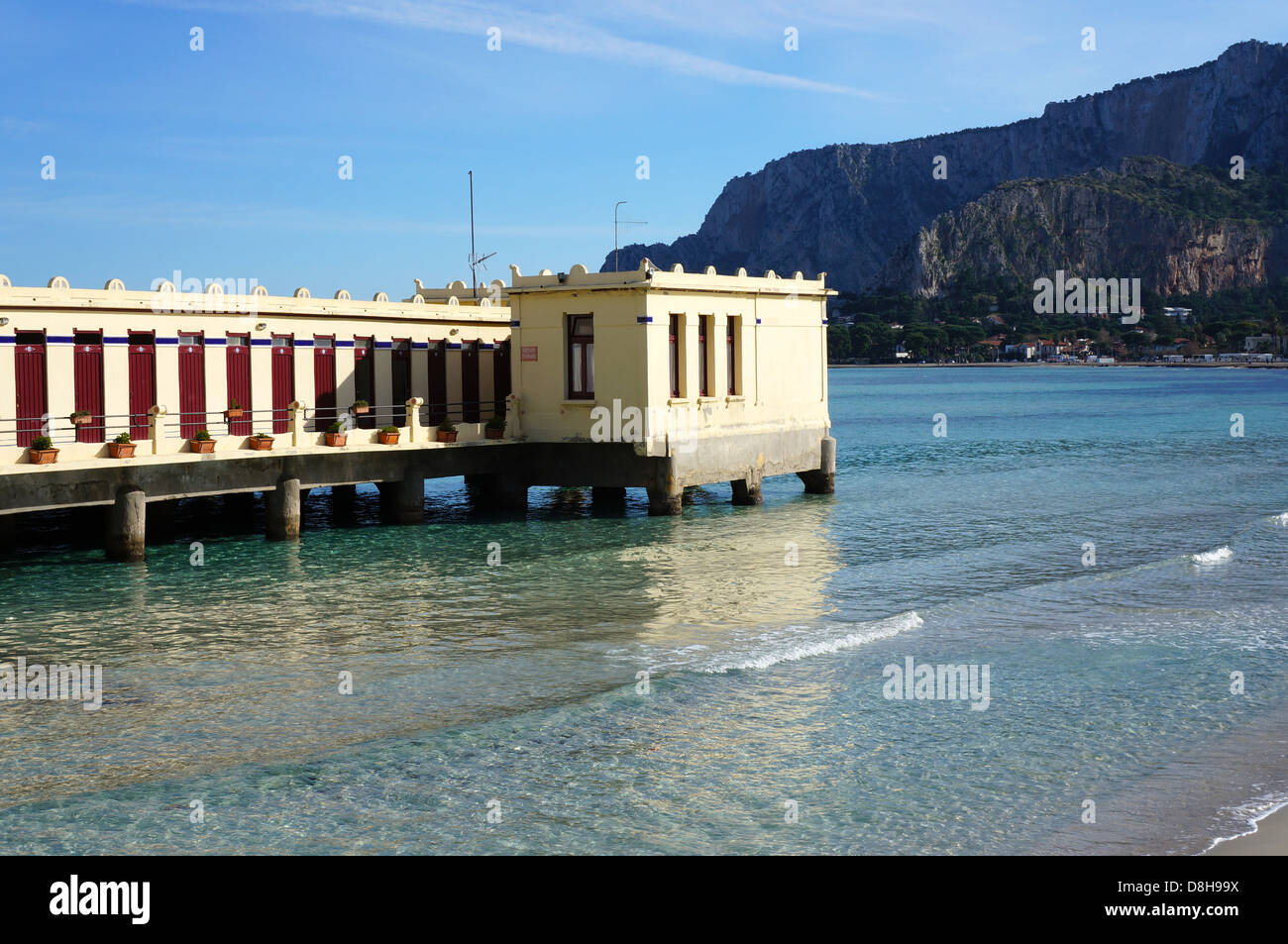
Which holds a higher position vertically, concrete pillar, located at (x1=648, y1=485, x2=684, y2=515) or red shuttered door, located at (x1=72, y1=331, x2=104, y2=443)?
red shuttered door, located at (x1=72, y1=331, x2=104, y2=443)

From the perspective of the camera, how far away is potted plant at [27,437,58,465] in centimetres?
3053

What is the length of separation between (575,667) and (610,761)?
5270 millimetres

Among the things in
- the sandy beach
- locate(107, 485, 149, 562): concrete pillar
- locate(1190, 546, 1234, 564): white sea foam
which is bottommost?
the sandy beach

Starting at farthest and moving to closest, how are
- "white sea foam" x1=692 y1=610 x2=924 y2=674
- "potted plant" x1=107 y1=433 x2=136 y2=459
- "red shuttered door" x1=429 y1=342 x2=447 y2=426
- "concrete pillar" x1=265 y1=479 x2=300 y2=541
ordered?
"red shuttered door" x1=429 y1=342 x2=447 y2=426, "concrete pillar" x1=265 y1=479 x2=300 y2=541, "potted plant" x1=107 y1=433 x2=136 y2=459, "white sea foam" x1=692 y1=610 x2=924 y2=674

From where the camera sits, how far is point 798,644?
2389 centimetres

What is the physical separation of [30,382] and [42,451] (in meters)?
2.80

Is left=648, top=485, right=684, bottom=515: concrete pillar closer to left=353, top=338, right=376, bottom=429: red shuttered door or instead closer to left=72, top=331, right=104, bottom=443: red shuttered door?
left=353, top=338, right=376, bottom=429: red shuttered door

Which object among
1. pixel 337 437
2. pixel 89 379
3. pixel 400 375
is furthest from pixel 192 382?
pixel 400 375

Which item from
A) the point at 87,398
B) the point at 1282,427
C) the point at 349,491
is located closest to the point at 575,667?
the point at 87,398

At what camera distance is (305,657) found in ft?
75.1

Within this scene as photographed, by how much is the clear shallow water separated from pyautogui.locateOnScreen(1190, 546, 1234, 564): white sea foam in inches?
11.5

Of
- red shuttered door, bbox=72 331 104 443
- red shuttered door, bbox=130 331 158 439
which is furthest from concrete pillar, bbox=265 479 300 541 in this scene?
red shuttered door, bbox=72 331 104 443

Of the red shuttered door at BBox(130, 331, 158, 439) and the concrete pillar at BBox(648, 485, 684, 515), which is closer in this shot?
the red shuttered door at BBox(130, 331, 158, 439)

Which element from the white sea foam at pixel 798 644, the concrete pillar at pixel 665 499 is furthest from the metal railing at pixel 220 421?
the white sea foam at pixel 798 644
